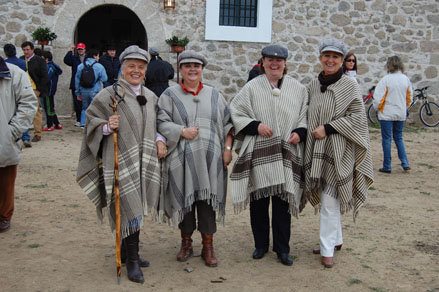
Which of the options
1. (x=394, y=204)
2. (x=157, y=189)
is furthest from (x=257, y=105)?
(x=394, y=204)

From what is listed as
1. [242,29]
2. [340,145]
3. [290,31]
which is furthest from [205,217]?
[290,31]

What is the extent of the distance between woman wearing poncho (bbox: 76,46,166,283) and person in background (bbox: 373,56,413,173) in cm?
458

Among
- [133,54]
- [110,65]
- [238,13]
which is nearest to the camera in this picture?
[133,54]

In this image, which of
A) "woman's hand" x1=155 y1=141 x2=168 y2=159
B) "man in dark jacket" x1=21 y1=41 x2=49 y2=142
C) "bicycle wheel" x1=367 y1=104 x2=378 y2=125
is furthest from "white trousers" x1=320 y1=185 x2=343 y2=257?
"bicycle wheel" x1=367 y1=104 x2=378 y2=125

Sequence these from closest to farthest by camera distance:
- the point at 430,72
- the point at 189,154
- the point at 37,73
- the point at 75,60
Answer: the point at 189,154 < the point at 37,73 < the point at 75,60 < the point at 430,72

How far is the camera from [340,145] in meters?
3.69

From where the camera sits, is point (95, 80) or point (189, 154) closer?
point (189, 154)

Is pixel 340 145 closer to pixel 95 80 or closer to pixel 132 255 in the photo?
pixel 132 255

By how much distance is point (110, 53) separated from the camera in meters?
10.1

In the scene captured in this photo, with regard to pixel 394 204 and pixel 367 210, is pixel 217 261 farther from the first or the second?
pixel 394 204

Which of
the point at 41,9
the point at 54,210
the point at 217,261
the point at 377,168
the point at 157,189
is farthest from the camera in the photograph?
the point at 41,9

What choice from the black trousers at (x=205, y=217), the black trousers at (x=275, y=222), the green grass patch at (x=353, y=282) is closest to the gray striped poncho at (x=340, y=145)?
the black trousers at (x=275, y=222)

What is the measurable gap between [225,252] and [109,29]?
13.9 meters

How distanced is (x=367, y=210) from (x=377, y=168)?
7.75ft
